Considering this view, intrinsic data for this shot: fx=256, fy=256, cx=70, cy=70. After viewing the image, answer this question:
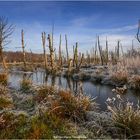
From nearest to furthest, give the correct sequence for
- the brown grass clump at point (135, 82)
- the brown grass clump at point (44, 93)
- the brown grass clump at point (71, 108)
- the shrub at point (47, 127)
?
the shrub at point (47, 127), the brown grass clump at point (71, 108), the brown grass clump at point (44, 93), the brown grass clump at point (135, 82)

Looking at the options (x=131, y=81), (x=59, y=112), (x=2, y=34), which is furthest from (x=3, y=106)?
(x=2, y=34)

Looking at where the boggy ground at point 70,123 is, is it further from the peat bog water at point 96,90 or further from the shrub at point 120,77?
the shrub at point 120,77

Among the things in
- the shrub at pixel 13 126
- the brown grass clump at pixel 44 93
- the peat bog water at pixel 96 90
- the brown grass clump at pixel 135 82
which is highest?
the brown grass clump at pixel 44 93

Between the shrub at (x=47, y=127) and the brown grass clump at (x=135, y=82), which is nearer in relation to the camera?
the shrub at (x=47, y=127)

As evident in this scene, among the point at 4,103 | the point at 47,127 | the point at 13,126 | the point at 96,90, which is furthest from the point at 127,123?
the point at 96,90

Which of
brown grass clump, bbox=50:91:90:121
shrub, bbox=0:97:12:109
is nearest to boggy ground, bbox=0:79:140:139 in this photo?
brown grass clump, bbox=50:91:90:121

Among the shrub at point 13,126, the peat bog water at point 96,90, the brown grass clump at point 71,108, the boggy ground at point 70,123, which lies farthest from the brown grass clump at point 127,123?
the peat bog water at point 96,90

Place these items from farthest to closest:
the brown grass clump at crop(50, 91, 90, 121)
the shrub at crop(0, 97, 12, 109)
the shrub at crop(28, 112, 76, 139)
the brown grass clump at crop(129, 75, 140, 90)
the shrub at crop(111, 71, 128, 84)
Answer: the shrub at crop(111, 71, 128, 84) < the brown grass clump at crop(129, 75, 140, 90) < the shrub at crop(0, 97, 12, 109) < the brown grass clump at crop(50, 91, 90, 121) < the shrub at crop(28, 112, 76, 139)

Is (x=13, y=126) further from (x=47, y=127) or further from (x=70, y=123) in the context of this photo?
(x=70, y=123)

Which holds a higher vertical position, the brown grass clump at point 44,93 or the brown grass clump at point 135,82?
the brown grass clump at point 44,93

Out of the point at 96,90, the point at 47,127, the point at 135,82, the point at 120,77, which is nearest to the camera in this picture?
the point at 47,127

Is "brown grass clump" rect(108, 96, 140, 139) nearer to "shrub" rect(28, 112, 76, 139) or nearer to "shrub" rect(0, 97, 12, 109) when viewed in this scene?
"shrub" rect(28, 112, 76, 139)

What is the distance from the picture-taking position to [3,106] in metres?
8.16

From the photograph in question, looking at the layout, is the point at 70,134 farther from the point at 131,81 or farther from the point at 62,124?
the point at 131,81
